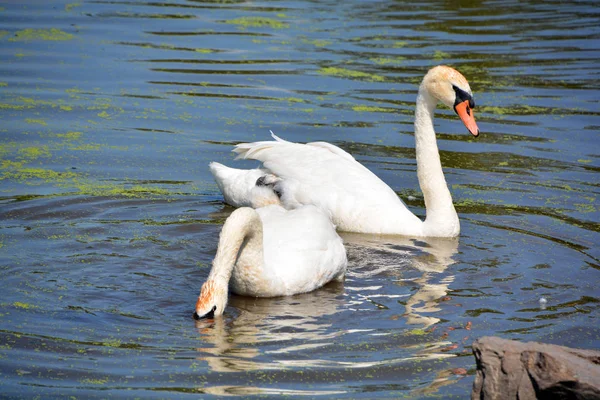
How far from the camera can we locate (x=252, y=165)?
10.7m

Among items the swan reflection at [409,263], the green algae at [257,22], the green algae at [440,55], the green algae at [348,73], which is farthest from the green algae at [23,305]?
the green algae at [257,22]

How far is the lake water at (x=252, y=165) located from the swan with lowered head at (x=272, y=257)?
13cm

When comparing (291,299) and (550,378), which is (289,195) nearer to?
(291,299)

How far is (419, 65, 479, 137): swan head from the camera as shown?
8750mm

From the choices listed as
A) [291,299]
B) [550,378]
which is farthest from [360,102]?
[550,378]

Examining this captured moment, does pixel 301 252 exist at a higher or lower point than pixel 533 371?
lower

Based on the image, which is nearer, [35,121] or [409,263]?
[409,263]

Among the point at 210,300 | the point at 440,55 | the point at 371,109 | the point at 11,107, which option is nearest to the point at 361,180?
the point at 210,300

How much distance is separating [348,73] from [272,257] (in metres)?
7.01

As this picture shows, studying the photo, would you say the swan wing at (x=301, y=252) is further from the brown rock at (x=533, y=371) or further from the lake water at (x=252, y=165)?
the brown rock at (x=533, y=371)

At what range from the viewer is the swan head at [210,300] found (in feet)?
20.4

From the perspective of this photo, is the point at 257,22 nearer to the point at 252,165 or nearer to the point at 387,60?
the point at 387,60

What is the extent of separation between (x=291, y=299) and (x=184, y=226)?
5.65 feet

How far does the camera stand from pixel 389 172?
10.1 metres
